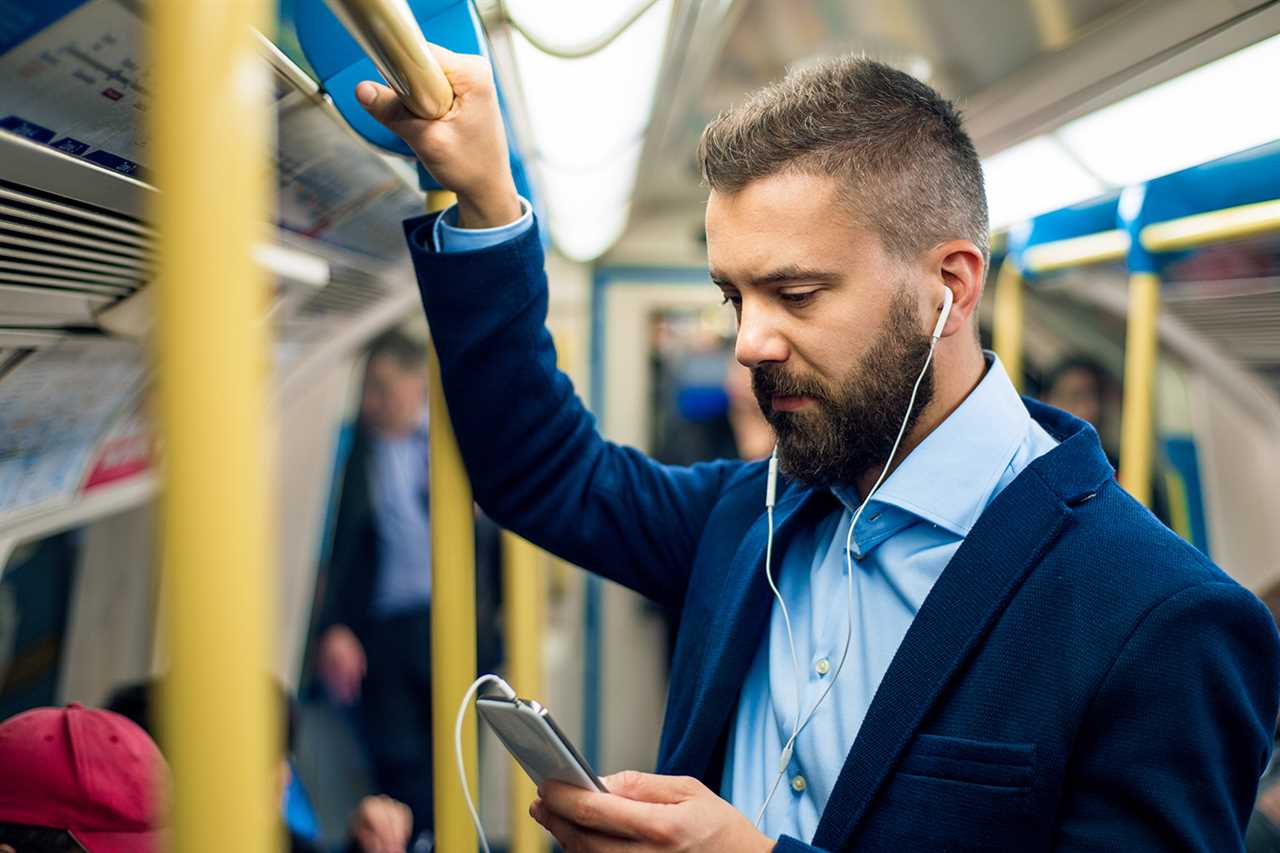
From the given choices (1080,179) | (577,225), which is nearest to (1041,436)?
(1080,179)

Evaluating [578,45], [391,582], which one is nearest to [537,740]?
[578,45]

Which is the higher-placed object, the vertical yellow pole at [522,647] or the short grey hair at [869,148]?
the short grey hair at [869,148]

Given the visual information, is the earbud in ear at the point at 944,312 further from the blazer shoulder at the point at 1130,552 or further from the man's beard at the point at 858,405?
the blazer shoulder at the point at 1130,552

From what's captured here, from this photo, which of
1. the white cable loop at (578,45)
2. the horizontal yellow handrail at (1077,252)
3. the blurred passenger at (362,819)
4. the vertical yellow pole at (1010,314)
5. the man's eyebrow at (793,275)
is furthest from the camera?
the vertical yellow pole at (1010,314)

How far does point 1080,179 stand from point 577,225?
1.50 metres

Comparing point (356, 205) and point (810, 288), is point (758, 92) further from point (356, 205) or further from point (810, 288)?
point (356, 205)

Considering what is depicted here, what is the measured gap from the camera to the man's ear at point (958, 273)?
4.07ft

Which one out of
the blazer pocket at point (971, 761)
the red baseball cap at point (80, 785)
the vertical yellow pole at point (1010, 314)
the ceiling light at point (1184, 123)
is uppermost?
the ceiling light at point (1184, 123)

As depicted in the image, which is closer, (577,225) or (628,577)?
(628,577)

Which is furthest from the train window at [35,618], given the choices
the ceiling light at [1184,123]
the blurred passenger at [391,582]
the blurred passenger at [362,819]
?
the ceiling light at [1184,123]

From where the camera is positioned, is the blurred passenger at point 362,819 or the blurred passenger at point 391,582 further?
the blurred passenger at point 391,582

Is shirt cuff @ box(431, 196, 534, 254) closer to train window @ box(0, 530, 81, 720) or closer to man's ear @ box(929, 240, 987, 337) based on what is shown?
man's ear @ box(929, 240, 987, 337)

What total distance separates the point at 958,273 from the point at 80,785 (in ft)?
4.20

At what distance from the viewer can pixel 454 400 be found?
122 cm
